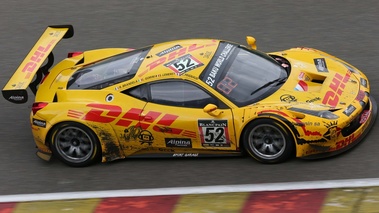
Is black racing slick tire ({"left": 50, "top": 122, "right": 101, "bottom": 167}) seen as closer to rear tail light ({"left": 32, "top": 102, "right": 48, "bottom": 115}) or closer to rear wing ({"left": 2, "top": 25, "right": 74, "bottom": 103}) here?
rear tail light ({"left": 32, "top": 102, "right": 48, "bottom": 115})

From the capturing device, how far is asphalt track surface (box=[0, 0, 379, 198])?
7.97m

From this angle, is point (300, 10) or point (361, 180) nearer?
point (361, 180)

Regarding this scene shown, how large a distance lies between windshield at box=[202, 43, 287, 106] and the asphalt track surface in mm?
765

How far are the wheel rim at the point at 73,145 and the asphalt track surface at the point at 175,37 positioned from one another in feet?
0.50

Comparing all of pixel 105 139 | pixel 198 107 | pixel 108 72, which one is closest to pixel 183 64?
pixel 198 107

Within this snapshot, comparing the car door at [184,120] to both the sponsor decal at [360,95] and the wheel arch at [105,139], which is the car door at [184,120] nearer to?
the wheel arch at [105,139]

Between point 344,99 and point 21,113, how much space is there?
442cm

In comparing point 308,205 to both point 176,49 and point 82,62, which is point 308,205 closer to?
point 176,49

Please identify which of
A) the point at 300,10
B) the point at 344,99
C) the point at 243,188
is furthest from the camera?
the point at 300,10

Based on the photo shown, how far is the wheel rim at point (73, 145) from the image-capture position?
27.6 feet

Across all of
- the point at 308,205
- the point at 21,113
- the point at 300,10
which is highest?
the point at 300,10

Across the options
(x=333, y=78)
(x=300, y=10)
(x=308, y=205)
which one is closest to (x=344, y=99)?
(x=333, y=78)

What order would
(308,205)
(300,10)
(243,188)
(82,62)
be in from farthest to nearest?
(300,10)
(82,62)
(243,188)
(308,205)

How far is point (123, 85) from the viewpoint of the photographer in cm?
835
